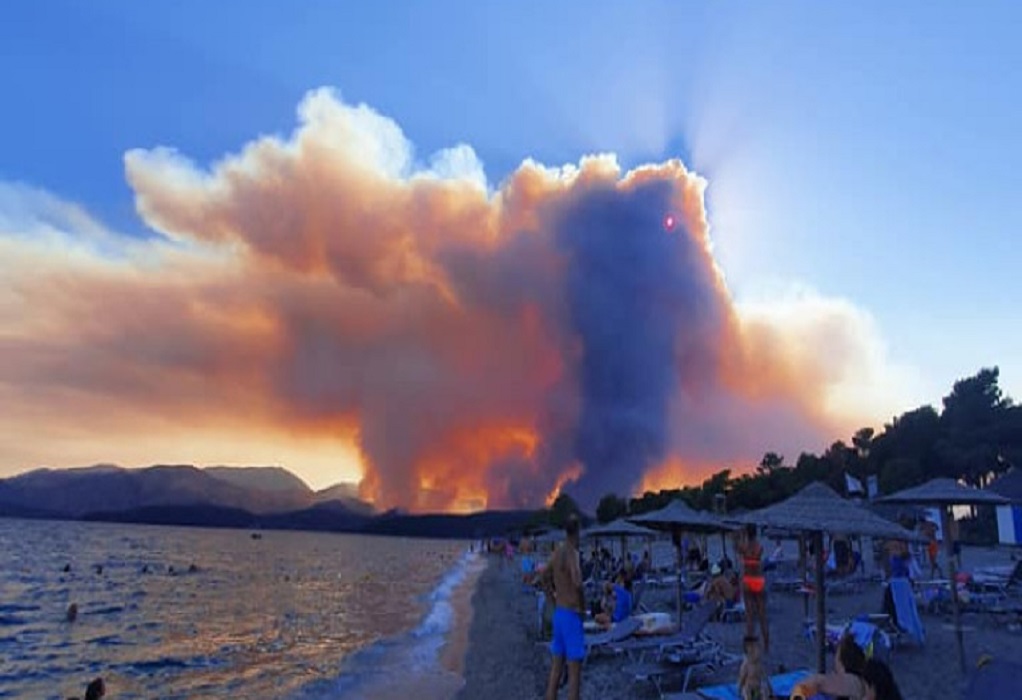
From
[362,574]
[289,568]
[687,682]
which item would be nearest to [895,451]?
[362,574]

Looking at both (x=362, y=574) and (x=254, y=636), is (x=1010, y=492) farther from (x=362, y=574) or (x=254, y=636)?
(x=362, y=574)

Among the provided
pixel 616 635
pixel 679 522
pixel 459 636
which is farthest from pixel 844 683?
pixel 459 636

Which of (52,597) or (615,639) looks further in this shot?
(52,597)

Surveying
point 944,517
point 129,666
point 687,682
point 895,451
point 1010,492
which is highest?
point 895,451

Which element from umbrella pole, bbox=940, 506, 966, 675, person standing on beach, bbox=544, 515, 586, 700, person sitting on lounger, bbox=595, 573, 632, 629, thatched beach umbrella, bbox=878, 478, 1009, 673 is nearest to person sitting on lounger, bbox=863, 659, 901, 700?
person standing on beach, bbox=544, 515, 586, 700

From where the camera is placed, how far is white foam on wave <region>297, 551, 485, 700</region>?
15.1m

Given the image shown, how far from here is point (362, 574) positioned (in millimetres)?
60125

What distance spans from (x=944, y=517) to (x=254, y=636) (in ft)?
69.9

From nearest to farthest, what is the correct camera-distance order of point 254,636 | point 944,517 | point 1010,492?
1. point 944,517
2. point 1010,492
3. point 254,636

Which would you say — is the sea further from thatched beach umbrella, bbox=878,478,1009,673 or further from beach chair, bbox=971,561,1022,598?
beach chair, bbox=971,561,1022,598

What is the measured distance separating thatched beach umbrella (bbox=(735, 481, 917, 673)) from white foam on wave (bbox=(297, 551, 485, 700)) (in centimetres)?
776

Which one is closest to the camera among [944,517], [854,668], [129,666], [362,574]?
[854,668]

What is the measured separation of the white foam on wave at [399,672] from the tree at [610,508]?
308 feet

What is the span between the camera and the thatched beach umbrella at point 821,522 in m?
8.69
